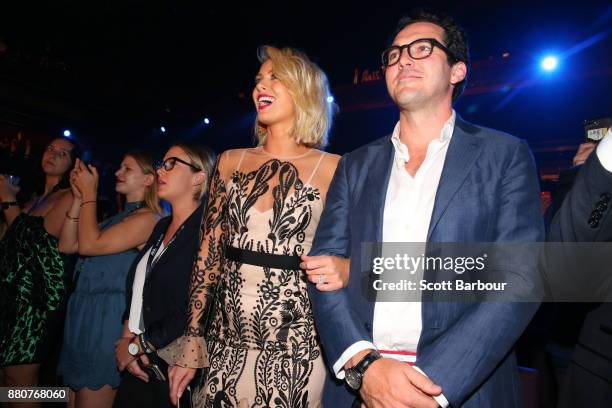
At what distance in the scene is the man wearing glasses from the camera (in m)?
1.29

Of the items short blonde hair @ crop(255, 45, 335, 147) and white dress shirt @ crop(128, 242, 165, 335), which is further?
white dress shirt @ crop(128, 242, 165, 335)

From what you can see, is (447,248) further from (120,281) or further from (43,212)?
(43,212)

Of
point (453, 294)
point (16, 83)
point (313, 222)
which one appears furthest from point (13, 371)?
point (16, 83)

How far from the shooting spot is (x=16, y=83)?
9102mm

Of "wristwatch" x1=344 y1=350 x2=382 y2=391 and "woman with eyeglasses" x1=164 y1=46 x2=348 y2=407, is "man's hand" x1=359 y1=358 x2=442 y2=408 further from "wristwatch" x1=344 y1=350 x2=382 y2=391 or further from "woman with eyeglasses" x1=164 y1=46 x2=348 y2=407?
"woman with eyeglasses" x1=164 y1=46 x2=348 y2=407

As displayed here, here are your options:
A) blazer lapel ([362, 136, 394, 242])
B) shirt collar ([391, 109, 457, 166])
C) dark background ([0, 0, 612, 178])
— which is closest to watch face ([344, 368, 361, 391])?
blazer lapel ([362, 136, 394, 242])

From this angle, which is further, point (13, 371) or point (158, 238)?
point (13, 371)

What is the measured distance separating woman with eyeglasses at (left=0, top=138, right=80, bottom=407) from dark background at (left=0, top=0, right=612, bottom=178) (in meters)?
5.00

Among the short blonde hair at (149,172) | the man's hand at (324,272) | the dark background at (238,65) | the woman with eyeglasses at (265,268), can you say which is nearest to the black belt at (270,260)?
the woman with eyeglasses at (265,268)

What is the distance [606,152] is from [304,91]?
1.49 meters

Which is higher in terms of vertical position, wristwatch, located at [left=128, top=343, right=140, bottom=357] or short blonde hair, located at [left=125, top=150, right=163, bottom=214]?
short blonde hair, located at [left=125, top=150, right=163, bottom=214]

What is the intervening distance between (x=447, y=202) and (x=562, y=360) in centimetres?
129

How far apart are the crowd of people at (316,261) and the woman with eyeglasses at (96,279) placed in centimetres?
1

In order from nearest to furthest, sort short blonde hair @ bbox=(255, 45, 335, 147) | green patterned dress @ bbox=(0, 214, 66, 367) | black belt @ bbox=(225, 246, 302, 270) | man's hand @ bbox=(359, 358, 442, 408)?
man's hand @ bbox=(359, 358, 442, 408)
black belt @ bbox=(225, 246, 302, 270)
short blonde hair @ bbox=(255, 45, 335, 147)
green patterned dress @ bbox=(0, 214, 66, 367)
